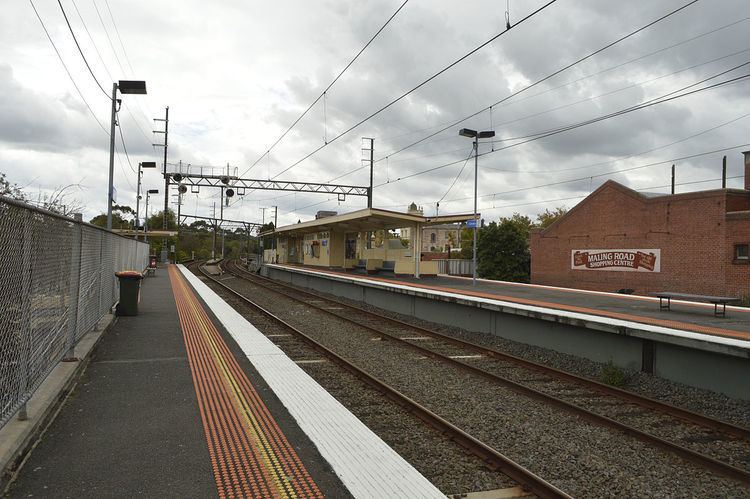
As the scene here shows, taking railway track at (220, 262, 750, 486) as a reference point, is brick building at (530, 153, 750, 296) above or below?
above

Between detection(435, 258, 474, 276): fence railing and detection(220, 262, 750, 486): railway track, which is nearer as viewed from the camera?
detection(220, 262, 750, 486): railway track

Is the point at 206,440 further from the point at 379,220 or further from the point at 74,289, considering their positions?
the point at 379,220

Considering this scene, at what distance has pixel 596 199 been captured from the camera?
30859mm

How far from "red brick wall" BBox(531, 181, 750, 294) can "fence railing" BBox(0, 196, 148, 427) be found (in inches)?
1009

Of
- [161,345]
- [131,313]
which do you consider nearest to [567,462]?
[161,345]

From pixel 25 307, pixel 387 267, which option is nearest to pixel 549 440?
pixel 25 307

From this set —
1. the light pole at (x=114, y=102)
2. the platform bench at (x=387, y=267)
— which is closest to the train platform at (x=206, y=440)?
the light pole at (x=114, y=102)

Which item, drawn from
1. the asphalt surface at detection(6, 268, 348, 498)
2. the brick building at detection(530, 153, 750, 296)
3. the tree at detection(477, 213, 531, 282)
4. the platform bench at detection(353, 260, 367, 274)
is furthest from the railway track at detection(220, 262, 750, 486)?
the tree at detection(477, 213, 531, 282)

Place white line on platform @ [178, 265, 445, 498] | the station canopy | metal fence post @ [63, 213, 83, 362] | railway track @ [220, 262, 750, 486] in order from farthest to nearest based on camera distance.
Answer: the station canopy < metal fence post @ [63, 213, 83, 362] < railway track @ [220, 262, 750, 486] < white line on platform @ [178, 265, 445, 498]

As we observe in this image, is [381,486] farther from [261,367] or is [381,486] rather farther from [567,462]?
[261,367]

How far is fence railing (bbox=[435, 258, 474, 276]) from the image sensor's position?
3594 cm

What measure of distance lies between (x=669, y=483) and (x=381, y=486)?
256cm

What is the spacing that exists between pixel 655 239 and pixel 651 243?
0.30m

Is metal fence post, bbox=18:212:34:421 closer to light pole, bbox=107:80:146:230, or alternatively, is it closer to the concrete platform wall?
the concrete platform wall
